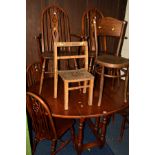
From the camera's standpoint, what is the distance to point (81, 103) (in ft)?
6.91

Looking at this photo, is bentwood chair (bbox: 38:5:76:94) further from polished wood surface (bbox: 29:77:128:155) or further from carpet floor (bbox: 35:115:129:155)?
carpet floor (bbox: 35:115:129:155)

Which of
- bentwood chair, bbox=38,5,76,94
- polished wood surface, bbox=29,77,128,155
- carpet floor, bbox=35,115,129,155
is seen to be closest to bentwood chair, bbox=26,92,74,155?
polished wood surface, bbox=29,77,128,155

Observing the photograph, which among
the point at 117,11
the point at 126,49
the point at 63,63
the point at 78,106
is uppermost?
the point at 117,11

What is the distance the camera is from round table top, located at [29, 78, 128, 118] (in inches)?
75.9

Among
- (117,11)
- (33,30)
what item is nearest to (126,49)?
(117,11)

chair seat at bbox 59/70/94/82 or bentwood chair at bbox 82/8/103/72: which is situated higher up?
bentwood chair at bbox 82/8/103/72

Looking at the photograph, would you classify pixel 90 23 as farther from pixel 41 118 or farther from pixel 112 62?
pixel 41 118

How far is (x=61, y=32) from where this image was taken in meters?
2.95

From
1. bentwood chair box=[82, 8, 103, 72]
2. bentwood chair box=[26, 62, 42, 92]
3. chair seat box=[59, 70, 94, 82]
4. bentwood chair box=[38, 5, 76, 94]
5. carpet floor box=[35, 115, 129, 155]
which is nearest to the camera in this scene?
chair seat box=[59, 70, 94, 82]

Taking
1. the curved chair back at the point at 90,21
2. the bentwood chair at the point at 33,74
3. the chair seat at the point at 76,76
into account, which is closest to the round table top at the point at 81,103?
the bentwood chair at the point at 33,74

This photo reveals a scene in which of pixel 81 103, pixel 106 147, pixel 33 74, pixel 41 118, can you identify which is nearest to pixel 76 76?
pixel 81 103

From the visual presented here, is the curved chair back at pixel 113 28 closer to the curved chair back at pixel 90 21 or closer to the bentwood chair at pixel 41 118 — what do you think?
the curved chair back at pixel 90 21
